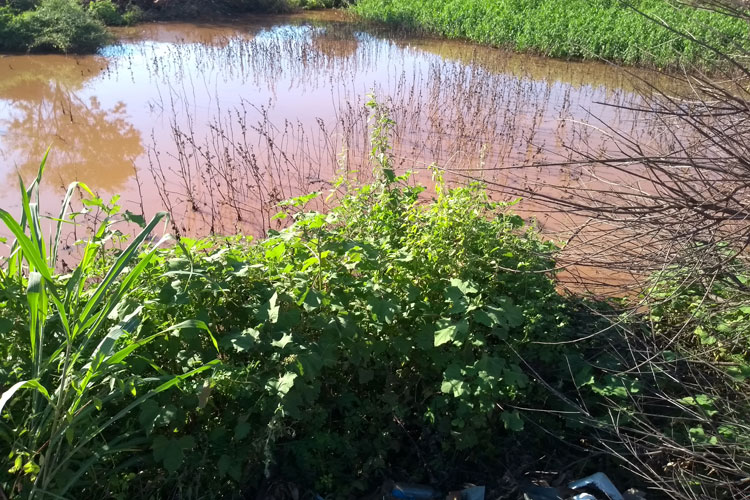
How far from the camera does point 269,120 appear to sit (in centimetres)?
865

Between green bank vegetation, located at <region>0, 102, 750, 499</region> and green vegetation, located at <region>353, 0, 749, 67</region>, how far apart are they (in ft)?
29.0

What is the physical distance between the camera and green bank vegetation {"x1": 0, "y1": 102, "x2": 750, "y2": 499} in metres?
2.15

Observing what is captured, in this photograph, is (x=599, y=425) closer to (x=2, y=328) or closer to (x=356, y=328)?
(x=356, y=328)

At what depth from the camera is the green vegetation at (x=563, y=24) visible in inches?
462

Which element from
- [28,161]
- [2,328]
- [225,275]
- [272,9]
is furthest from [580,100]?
[272,9]

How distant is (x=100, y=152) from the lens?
757 cm

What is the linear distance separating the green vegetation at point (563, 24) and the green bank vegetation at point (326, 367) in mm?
8828

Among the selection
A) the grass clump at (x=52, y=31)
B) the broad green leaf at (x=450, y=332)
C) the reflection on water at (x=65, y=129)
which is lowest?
the reflection on water at (x=65, y=129)

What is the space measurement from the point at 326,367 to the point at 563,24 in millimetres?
12918

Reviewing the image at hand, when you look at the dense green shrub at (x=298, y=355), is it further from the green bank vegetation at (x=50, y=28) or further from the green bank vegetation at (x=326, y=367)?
the green bank vegetation at (x=50, y=28)

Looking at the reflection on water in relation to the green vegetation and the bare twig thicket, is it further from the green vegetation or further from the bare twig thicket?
the green vegetation

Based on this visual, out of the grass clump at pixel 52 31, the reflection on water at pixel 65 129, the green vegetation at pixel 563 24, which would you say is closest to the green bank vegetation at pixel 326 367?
the reflection on water at pixel 65 129

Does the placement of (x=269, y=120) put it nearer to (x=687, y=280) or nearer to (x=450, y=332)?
(x=450, y=332)

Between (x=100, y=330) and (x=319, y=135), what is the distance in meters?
5.79
